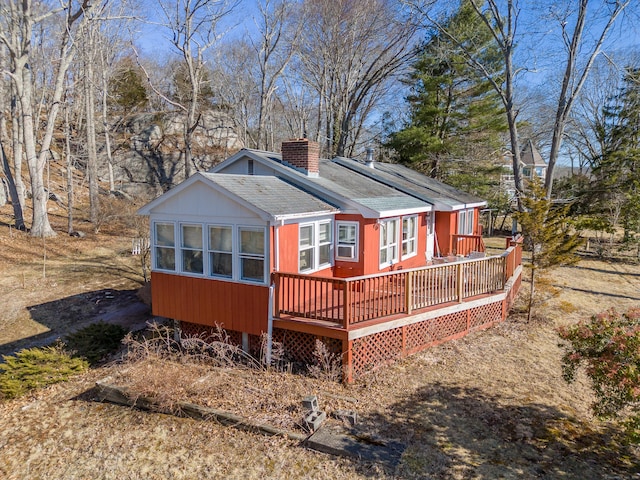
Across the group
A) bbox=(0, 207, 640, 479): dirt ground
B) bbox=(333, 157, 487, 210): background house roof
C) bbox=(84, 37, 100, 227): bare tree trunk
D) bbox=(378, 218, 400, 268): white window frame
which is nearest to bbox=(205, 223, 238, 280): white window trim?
bbox=(0, 207, 640, 479): dirt ground

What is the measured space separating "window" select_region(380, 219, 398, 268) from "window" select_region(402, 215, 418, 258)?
77 cm

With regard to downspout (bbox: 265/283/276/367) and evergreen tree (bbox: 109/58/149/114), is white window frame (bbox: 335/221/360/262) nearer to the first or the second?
downspout (bbox: 265/283/276/367)

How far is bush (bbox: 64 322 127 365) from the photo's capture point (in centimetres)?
1125

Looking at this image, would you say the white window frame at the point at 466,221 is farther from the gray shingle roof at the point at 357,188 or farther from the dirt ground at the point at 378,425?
the dirt ground at the point at 378,425

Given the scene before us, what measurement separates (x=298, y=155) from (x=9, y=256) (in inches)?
624

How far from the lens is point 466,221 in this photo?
795 inches

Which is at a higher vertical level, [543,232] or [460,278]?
[543,232]

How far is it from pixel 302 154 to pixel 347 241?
3.02m

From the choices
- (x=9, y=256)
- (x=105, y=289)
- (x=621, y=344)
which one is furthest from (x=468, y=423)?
(x=9, y=256)

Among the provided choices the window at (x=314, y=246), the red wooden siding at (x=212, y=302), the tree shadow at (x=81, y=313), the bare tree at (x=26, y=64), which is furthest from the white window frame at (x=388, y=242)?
the bare tree at (x=26, y=64)

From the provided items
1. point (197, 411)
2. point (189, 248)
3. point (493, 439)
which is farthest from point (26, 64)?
point (493, 439)

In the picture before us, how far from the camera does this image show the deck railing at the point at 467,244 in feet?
57.9

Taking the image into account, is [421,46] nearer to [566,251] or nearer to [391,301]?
[566,251]

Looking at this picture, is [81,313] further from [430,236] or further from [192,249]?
[430,236]
